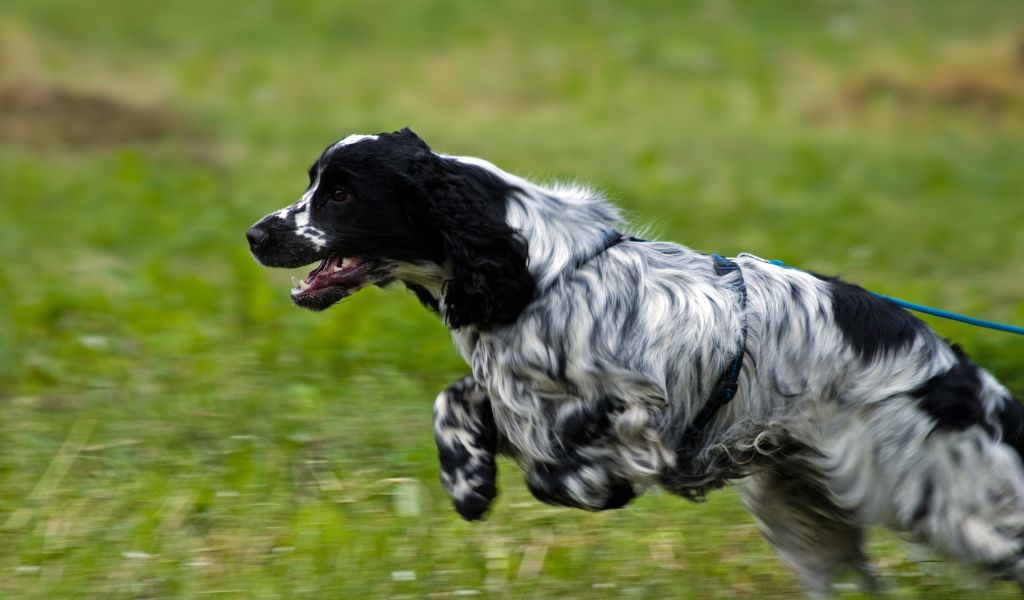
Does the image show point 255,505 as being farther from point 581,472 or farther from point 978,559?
point 978,559

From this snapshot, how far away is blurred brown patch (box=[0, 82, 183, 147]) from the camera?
1532 centimetres

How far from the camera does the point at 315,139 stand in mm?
15875

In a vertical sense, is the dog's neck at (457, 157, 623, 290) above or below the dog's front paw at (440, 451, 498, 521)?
above

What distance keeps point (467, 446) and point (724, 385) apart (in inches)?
36.2

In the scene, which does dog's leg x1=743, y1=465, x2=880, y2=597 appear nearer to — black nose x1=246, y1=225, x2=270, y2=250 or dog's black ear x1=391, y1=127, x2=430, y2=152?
dog's black ear x1=391, y1=127, x2=430, y2=152

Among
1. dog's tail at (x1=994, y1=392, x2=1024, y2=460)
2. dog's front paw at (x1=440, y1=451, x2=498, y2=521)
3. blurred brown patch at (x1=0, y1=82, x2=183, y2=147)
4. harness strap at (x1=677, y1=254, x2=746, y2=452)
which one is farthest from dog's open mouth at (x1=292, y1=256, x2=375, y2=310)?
blurred brown patch at (x1=0, y1=82, x2=183, y2=147)

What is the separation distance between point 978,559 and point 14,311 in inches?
229

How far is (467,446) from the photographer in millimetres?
4930

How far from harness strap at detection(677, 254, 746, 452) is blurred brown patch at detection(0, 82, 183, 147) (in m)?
11.5

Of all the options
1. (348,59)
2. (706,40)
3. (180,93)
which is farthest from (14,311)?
(706,40)

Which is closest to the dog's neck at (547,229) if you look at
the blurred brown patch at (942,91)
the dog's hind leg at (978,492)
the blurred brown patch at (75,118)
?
the dog's hind leg at (978,492)

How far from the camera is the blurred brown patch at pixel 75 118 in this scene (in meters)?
15.3

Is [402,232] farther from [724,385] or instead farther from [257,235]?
[724,385]

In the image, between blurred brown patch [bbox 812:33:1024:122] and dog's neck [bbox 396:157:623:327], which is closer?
dog's neck [bbox 396:157:623:327]
